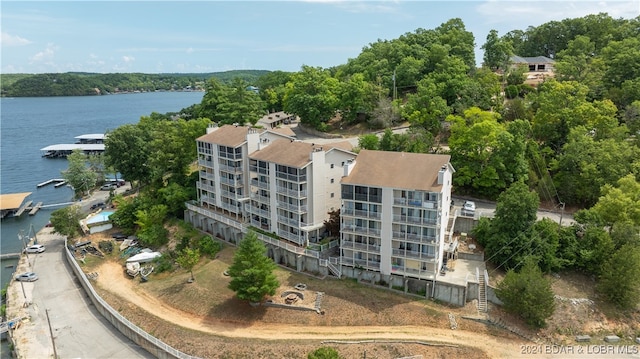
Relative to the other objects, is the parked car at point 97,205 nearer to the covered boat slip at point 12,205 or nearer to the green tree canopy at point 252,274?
the covered boat slip at point 12,205

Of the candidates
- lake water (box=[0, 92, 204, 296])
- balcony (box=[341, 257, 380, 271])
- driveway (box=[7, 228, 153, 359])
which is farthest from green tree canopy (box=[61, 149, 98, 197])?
balcony (box=[341, 257, 380, 271])

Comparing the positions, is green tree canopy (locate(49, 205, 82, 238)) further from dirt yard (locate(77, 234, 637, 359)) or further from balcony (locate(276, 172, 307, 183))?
balcony (locate(276, 172, 307, 183))

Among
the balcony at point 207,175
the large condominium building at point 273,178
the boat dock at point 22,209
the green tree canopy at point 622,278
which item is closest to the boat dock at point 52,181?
the boat dock at point 22,209

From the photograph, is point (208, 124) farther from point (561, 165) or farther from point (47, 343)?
point (561, 165)

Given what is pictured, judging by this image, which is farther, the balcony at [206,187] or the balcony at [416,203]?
the balcony at [206,187]

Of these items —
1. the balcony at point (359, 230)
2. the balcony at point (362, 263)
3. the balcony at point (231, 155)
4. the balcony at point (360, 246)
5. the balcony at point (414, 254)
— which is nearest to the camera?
the balcony at point (414, 254)

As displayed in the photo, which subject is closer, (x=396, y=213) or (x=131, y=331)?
(x=131, y=331)

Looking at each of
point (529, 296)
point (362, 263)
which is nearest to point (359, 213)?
point (362, 263)

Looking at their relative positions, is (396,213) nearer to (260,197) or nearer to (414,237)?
(414,237)
